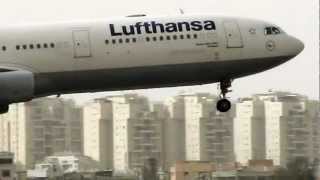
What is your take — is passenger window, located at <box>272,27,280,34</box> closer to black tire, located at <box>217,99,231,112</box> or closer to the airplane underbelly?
the airplane underbelly

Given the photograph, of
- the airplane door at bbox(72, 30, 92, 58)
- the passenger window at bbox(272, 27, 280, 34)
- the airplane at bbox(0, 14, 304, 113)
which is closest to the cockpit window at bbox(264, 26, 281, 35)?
the passenger window at bbox(272, 27, 280, 34)

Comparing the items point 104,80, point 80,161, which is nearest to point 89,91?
point 104,80

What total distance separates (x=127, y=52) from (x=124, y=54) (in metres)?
0.15

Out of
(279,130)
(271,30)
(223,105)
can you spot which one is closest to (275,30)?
(271,30)

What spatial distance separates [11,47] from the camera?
1897 inches

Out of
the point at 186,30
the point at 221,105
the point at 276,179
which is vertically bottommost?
the point at 276,179

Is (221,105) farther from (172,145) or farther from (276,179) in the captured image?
(172,145)

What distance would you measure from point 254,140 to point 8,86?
5750 inches

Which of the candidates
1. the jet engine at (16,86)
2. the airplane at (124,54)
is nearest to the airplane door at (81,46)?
the airplane at (124,54)

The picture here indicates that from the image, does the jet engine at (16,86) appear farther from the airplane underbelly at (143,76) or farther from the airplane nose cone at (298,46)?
the airplane nose cone at (298,46)

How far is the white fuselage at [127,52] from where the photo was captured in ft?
158

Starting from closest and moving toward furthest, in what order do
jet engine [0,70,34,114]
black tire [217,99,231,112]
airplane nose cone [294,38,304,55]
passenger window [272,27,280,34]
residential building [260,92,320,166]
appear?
1. jet engine [0,70,34,114]
2. black tire [217,99,231,112]
3. passenger window [272,27,280,34]
4. airplane nose cone [294,38,304,55]
5. residential building [260,92,320,166]

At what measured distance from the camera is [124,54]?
1913 inches

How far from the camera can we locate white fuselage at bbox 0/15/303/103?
4819 centimetres
